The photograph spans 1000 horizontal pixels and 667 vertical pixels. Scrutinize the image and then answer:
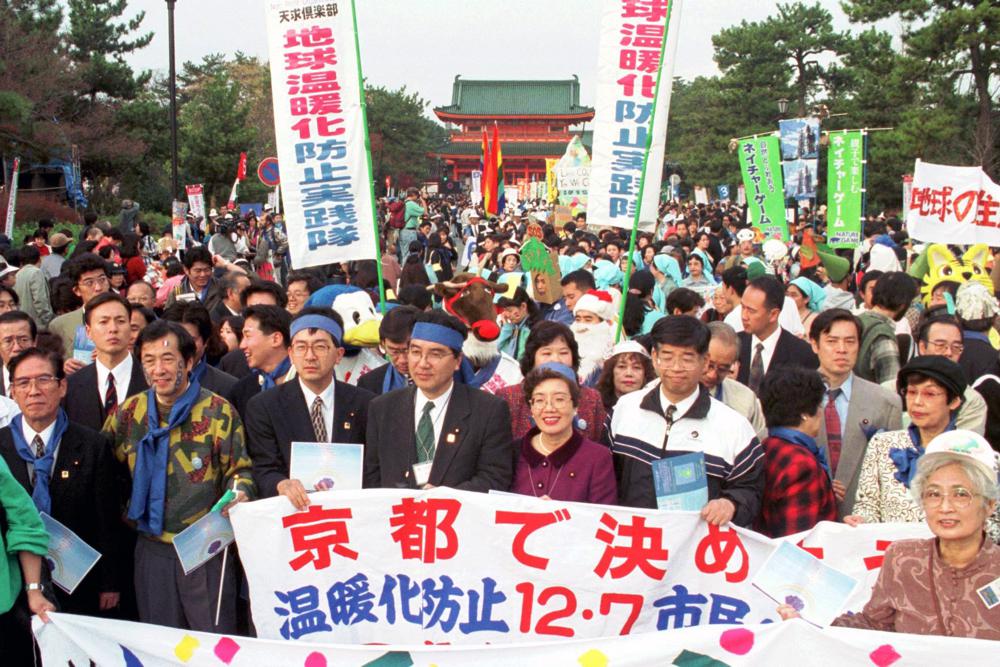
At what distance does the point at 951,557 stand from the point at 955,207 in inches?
276

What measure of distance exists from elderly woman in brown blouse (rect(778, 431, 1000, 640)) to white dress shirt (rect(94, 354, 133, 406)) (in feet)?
11.5

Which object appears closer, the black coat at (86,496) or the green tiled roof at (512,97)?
the black coat at (86,496)

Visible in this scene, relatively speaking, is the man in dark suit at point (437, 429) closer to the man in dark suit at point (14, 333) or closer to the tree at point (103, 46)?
the man in dark suit at point (14, 333)

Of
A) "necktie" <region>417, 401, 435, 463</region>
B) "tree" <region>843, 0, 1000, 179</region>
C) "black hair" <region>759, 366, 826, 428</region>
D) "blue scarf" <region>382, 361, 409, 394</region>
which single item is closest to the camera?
"black hair" <region>759, 366, 826, 428</region>

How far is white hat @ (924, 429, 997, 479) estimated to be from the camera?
320cm

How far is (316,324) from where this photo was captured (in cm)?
456

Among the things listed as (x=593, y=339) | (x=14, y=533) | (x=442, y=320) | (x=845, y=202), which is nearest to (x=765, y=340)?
(x=593, y=339)

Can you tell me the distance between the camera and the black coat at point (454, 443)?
424 centimetres

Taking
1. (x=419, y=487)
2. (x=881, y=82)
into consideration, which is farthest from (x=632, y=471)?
(x=881, y=82)

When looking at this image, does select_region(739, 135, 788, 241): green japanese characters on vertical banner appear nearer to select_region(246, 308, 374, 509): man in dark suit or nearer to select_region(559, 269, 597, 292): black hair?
select_region(559, 269, 597, 292): black hair

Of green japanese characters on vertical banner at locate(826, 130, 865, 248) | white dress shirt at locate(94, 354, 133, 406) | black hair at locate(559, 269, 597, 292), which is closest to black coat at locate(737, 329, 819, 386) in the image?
black hair at locate(559, 269, 597, 292)

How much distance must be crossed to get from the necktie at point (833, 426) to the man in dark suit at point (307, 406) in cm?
218

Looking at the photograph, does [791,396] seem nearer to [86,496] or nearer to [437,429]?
[437,429]

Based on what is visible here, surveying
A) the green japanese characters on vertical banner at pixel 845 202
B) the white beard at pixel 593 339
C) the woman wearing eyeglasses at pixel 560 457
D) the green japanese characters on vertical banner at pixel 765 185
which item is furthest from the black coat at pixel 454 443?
the green japanese characters on vertical banner at pixel 765 185
